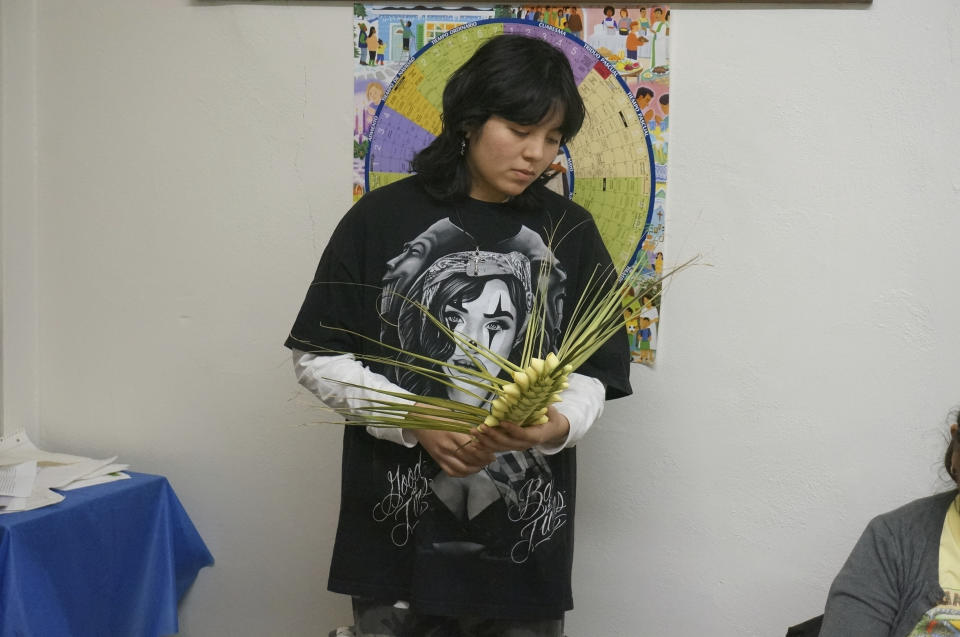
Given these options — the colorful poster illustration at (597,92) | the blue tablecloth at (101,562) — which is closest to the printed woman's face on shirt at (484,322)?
the colorful poster illustration at (597,92)

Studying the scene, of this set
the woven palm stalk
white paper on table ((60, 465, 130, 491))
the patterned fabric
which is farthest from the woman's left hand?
white paper on table ((60, 465, 130, 491))

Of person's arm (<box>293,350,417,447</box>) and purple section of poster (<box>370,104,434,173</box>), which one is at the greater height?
purple section of poster (<box>370,104,434,173</box>)

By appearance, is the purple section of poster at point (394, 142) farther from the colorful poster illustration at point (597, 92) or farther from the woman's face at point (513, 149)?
the woman's face at point (513, 149)

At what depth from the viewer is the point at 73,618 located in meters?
2.13

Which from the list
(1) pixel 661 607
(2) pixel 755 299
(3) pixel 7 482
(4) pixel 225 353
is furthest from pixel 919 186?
(3) pixel 7 482

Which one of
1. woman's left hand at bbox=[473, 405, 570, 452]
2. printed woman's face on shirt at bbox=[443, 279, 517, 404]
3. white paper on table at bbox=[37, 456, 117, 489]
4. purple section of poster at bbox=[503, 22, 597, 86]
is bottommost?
white paper on table at bbox=[37, 456, 117, 489]

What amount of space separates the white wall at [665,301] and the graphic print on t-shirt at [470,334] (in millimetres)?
573

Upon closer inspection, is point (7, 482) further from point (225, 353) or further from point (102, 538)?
point (225, 353)

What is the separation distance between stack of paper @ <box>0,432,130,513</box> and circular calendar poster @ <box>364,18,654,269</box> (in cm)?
114

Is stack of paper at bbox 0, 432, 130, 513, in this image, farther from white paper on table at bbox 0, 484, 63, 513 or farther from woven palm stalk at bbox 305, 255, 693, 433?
woven palm stalk at bbox 305, 255, 693, 433

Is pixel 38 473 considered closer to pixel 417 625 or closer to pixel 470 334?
pixel 417 625

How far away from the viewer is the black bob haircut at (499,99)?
1.63 metres

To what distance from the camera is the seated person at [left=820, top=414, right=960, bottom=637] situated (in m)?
1.58

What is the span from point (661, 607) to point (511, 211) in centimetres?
108
